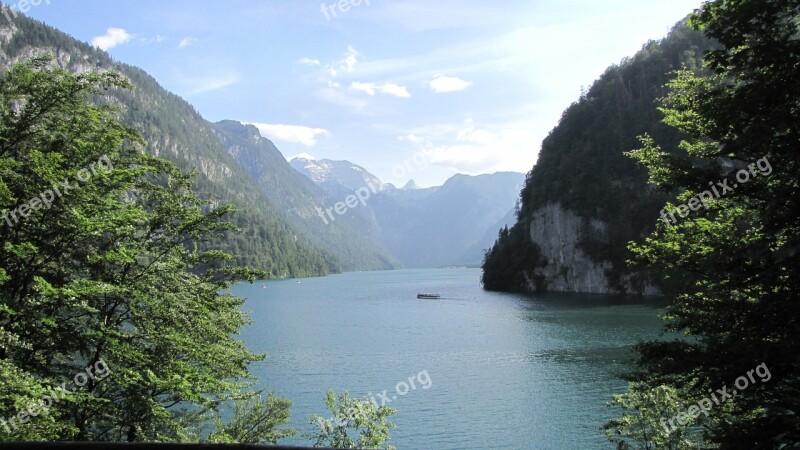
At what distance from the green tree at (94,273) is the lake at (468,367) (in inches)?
500

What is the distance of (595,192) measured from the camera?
489 feet

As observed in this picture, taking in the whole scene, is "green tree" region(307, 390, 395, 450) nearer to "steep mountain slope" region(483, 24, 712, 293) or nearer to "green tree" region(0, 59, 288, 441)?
"green tree" region(0, 59, 288, 441)

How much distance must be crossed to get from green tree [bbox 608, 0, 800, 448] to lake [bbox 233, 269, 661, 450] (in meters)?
3.71

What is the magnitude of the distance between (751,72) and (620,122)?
532ft

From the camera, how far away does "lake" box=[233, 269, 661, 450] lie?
3359 centimetres

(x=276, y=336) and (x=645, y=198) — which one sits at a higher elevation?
(x=645, y=198)

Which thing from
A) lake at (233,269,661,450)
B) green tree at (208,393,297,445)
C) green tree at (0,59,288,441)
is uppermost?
green tree at (0,59,288,441)

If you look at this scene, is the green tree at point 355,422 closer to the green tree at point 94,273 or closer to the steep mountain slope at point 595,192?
the green tree at point 94,273

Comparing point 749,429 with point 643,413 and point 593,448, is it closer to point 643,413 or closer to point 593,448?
point 643,413

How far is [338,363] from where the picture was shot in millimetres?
54438

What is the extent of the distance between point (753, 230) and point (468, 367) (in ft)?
140

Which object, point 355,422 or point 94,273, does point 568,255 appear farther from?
point 94,273

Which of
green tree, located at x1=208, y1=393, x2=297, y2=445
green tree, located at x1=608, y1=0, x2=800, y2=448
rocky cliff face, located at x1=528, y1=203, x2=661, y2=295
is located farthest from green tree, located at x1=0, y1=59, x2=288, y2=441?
rocky cliff face, located at x1=528, y1=203, x2=661, y2=295

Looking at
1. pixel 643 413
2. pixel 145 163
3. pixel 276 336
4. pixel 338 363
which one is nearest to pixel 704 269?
pixel 643 413
